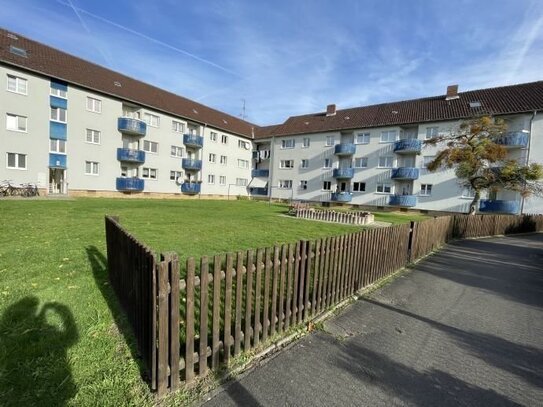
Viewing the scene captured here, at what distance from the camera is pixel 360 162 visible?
3706cm

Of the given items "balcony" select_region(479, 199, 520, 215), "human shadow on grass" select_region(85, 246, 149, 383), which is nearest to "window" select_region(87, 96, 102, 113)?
"human shadow on grass" select_region(85, 246, 149, 383)

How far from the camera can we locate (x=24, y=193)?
23172mm

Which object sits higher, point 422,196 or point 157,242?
point 422,196

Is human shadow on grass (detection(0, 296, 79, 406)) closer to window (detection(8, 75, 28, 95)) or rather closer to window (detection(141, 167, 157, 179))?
window (detection(8, 75, 28, 95))

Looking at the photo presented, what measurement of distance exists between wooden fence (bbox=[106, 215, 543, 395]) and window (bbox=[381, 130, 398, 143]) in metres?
31.4

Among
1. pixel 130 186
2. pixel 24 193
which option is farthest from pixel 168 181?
pixel 24 193

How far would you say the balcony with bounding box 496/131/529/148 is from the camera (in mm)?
26703

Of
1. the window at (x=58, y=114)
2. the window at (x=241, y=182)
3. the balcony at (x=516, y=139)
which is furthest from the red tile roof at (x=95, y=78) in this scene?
the balcony at (x=516, y=139)

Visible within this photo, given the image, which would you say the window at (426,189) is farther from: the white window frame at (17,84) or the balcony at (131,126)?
the white window frame at (17,84)

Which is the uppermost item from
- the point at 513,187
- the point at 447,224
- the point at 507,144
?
the point at 507,144

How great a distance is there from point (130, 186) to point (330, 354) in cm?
3211

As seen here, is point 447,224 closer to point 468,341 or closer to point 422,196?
point 468,341

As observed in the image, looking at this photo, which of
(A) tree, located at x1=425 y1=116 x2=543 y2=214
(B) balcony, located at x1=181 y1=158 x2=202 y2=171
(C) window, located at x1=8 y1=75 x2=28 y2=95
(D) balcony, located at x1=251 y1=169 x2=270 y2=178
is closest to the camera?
(A) tree, located at x1=425 y1=116 x2=543 y2=214

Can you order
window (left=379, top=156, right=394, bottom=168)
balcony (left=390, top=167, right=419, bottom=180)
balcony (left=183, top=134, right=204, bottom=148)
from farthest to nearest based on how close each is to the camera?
balcony (left=183, top=134, right=204, bottom=148), window (left=379, top=156, right=394, bottom=168), balcony (left=390, top=167, right=419, bottom=180)
